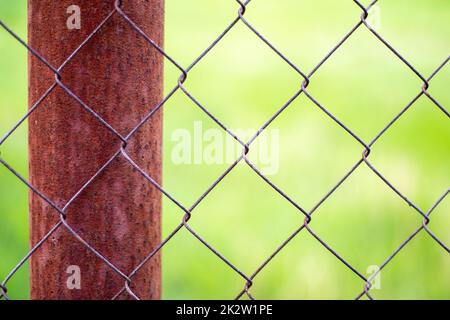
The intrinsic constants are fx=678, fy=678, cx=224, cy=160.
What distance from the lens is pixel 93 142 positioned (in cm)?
123

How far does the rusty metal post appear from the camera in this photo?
1206 millimetres

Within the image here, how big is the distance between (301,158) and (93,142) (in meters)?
2.14

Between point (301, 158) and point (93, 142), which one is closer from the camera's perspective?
point (93, 142)

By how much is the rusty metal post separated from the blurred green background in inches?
48.5

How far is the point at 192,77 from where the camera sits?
3895 millimetres

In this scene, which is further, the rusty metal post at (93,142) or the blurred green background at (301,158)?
the blurred green background at (301,158)

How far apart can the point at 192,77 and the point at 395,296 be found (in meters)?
1.88

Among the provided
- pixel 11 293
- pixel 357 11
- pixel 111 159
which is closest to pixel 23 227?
pixel 11 293

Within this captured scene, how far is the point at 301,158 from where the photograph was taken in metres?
3.28

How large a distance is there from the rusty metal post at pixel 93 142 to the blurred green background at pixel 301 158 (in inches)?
48.5

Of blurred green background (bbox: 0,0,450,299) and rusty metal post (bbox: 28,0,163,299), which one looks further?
blurred green background (bbox: 0,0,450,299)

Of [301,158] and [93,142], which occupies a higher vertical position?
[301,158]

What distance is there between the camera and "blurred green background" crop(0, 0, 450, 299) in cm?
263

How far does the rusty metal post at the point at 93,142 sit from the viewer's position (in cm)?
121
